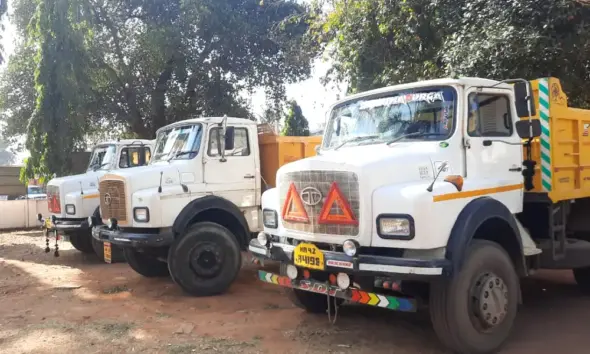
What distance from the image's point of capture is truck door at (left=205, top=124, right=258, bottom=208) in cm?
789

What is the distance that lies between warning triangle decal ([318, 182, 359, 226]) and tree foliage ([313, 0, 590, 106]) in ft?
18.1

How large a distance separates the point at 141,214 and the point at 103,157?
14.6ft

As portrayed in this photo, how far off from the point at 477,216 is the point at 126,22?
687 inches

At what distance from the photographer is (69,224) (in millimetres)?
10336

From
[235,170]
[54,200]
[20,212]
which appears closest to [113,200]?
[235,170]

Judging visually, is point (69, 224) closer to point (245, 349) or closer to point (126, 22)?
point (245, 349)

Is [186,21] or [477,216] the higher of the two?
[186,21]

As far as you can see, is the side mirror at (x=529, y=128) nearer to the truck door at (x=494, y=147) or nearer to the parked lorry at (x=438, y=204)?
the parked lorry at (x=438, y=204)

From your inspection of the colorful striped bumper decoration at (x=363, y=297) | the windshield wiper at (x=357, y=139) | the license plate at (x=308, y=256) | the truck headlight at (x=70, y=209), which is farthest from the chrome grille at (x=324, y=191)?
the truck headlight at (x=70, y=209)

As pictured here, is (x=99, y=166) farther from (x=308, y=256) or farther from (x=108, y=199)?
(x=308, y=256)

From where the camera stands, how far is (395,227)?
14.5 feet

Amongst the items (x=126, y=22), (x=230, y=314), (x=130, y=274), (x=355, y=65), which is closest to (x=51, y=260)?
(x=130, y=274)

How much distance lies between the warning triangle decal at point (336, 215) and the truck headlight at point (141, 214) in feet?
10.8

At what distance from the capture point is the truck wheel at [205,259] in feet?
24.1
